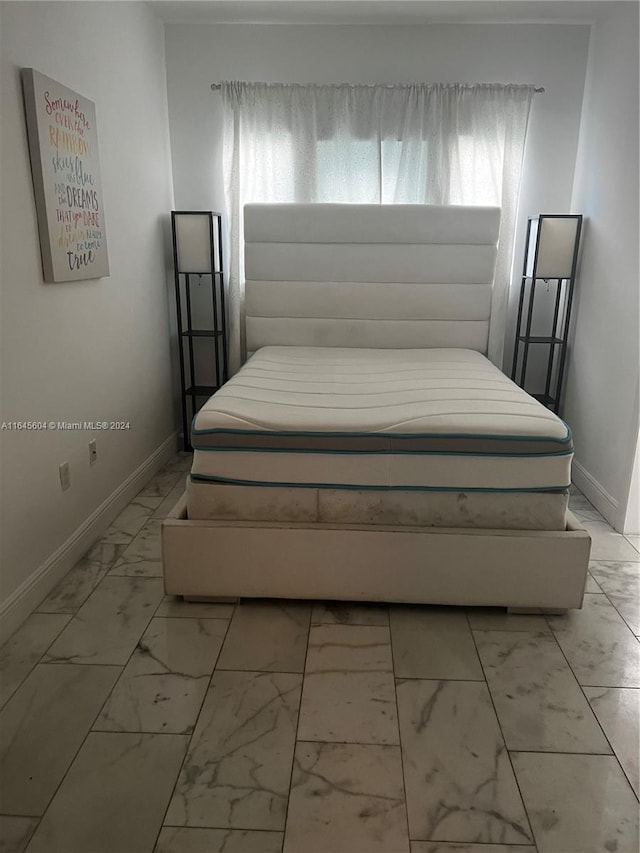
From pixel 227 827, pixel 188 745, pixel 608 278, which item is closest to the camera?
pixel 227 827

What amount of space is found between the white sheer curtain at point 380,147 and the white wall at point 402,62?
0.11m

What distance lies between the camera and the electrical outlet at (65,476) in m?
2.40

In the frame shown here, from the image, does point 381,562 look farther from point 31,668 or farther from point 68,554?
point 68,554

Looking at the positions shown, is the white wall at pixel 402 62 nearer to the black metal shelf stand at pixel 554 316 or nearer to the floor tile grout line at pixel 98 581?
the black metal shelf stand at pixel 554 316

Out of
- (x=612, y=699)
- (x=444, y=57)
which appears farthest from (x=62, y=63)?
(x=612, y=699)

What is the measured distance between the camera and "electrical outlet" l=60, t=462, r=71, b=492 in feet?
7.88

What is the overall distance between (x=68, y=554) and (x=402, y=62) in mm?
3202

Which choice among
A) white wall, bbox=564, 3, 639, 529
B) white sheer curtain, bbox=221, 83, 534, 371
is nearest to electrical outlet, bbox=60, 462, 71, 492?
white sheer curtain, bbox=221, 83, 534, 371

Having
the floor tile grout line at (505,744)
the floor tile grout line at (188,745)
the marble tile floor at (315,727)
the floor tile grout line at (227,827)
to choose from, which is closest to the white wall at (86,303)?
the marble tile floor at (315,727)

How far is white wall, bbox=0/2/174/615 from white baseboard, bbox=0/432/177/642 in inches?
1.1

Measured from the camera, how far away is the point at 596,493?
122 inches

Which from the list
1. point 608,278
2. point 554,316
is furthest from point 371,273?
point 608,278

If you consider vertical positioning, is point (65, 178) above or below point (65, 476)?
above

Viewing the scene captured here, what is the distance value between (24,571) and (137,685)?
664 mm
